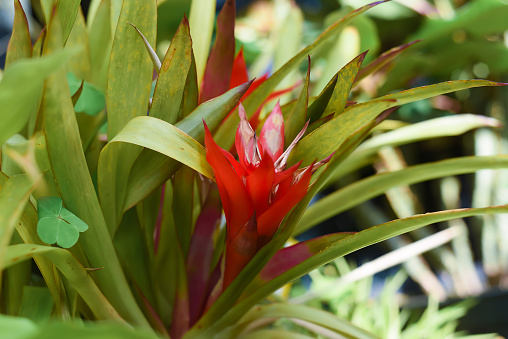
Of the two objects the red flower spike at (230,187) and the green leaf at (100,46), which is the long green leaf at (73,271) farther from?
the green leaf at (100,46)

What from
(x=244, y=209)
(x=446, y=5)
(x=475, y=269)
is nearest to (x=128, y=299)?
(x=244, y=209)

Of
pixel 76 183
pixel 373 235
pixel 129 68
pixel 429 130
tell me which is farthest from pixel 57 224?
pixel 429 130

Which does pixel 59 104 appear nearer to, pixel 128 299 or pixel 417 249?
pixel 128 299

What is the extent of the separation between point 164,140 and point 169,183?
150mm

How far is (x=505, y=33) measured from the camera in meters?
1.08

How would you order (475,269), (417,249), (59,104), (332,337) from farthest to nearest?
1. (475,269)
2. (417,249)
3. (332,337)
4. (59,104)

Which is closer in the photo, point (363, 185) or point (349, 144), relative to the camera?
point (349, 144)

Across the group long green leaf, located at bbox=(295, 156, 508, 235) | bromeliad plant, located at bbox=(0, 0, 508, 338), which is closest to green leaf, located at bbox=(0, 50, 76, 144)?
bromeliad plant, located at bbox=(0, 0, 508, 338)

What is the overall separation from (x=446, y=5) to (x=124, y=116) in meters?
1.06

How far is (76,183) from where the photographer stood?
0.31 metres

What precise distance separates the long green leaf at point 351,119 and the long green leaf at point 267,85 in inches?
2.8

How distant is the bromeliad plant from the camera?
301mm

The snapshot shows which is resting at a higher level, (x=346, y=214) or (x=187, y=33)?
(x=346, y=214)

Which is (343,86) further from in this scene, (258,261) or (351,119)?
(258,261)
